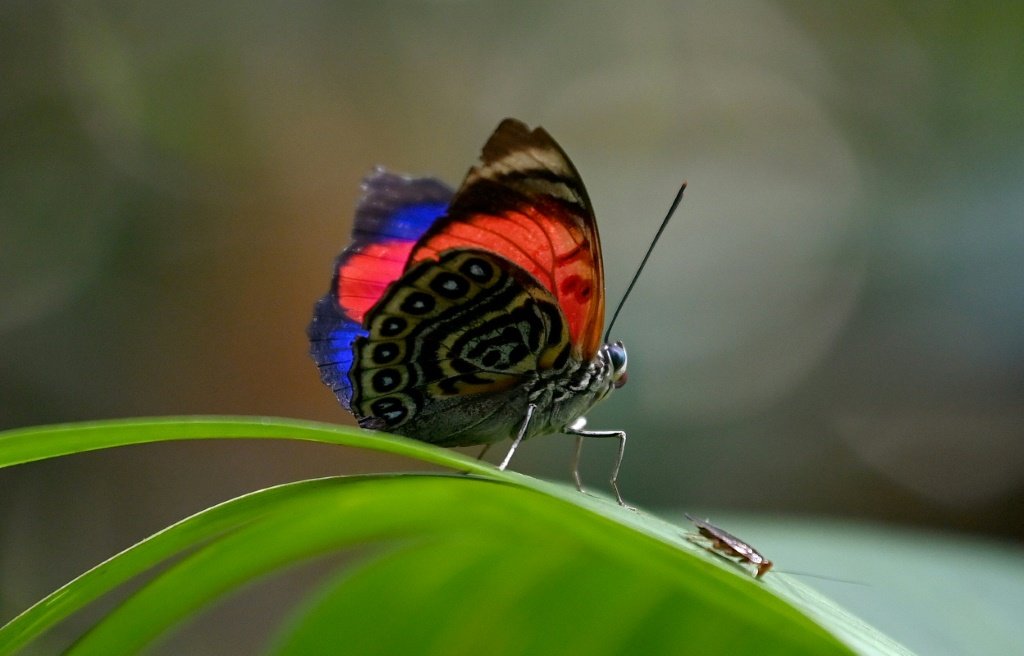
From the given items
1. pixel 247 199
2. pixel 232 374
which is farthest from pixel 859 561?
pixel 247 199

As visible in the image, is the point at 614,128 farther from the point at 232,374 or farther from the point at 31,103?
the point at 31,103

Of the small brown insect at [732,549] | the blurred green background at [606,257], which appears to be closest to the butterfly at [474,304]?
the small brown insect at [732,549]

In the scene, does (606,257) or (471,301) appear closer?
(471,301)

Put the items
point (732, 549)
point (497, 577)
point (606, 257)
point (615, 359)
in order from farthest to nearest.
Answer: point (606, 257) < point (615, 359) < point (732, 549) < point (497, 577)

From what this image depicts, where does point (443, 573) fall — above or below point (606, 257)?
below

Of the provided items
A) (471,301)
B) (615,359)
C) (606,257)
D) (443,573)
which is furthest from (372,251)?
(606,257)

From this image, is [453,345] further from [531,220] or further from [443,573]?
[443,573]

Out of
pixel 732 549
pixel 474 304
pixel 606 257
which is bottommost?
pixel 732 549
